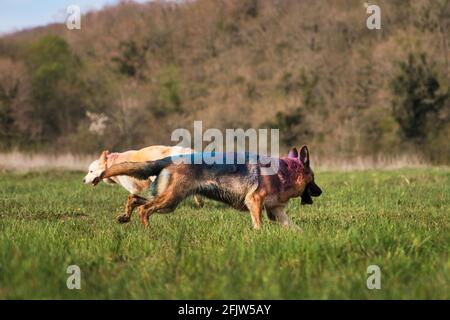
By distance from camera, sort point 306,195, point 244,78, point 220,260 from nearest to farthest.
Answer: point 220,260 < point 306,195 < point 244,78

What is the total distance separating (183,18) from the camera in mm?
72750

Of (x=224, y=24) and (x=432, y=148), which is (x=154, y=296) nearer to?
(x=432, y=148)

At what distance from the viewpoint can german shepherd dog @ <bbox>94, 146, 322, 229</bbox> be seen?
8414mm

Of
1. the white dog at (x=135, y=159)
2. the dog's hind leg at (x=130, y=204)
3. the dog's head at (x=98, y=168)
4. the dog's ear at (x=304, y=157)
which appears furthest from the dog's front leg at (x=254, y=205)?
the dog's head at (x=98, y=168)

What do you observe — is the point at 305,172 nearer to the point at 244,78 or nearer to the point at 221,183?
the point at 221,183

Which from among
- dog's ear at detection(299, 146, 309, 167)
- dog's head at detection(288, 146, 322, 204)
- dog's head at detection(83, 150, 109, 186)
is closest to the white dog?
dog's head at detection(83, 150, 109, 186)

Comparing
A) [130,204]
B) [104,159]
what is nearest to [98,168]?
[104,159]

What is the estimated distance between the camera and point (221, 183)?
8.63 m

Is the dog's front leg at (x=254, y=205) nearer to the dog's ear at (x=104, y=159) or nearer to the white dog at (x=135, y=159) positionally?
the white dog at (x=135, y=159)

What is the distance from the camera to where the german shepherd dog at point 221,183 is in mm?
8414

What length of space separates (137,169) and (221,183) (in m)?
1.11

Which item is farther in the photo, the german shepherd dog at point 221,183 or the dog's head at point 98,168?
the dog's head at point 98,168

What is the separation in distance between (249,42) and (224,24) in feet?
19.8
